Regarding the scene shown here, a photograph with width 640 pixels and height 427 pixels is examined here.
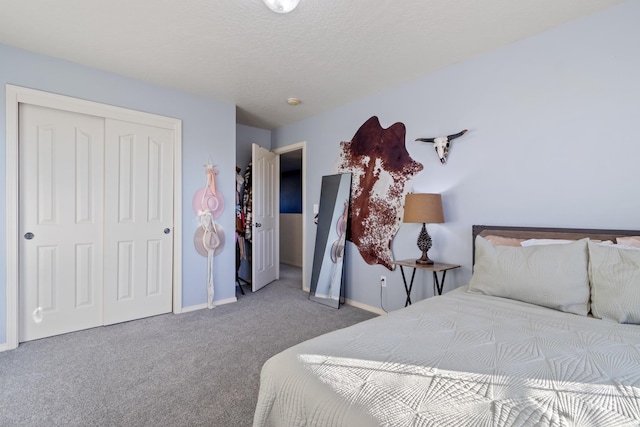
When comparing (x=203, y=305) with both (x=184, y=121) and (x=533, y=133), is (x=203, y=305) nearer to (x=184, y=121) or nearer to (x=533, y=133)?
(x=184, y=121)

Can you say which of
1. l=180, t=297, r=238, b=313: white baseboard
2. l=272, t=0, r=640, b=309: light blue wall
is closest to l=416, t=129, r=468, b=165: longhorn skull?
l=272, t=0, r=640, b=309: light blue wall

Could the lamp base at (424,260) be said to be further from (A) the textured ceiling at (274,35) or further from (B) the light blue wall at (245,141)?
(B) the light blue wall at (245,141)

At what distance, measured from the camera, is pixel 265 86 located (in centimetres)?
321

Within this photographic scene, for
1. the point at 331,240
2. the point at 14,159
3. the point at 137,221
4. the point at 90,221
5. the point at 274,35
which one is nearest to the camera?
the point at 274,35

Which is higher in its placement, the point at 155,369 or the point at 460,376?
the point at 460,376

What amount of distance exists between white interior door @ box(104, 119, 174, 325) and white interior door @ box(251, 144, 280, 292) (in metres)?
1.14

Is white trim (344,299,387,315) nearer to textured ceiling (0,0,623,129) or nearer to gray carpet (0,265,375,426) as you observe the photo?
gray carpet (0,265,375,426)

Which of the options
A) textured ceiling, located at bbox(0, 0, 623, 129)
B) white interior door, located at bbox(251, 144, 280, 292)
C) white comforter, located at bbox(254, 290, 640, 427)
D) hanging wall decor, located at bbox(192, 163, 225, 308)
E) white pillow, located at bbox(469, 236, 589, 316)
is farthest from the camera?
white interior door, located at bbox(251, 144, 280, 292)

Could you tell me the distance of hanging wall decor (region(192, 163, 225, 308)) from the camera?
352cm

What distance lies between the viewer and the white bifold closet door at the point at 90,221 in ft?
8.70

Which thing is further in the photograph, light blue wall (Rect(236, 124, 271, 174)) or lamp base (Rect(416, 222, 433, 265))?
light blue wall (Rect(236, 124, 271, 174))

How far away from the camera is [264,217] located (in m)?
4.49

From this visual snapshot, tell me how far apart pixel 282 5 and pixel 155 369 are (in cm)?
257

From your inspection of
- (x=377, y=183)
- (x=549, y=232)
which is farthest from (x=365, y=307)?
(x=549, y=232)
